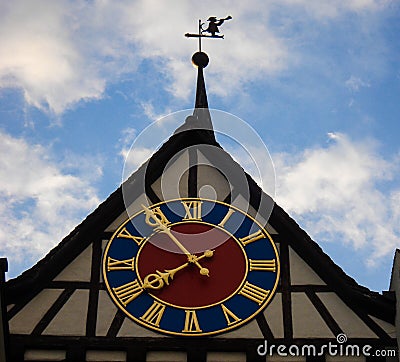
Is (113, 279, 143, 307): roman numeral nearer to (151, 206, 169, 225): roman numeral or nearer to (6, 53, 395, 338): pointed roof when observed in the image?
(6, 53, 395, 338): pointed roof

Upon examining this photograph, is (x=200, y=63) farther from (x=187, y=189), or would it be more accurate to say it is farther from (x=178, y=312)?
(x=178, y=312)

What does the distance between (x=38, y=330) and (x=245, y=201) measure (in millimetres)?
2787

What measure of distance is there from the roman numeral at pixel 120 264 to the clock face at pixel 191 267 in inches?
0.4

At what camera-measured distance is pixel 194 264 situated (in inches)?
479

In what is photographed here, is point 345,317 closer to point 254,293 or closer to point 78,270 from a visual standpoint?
point 254,293

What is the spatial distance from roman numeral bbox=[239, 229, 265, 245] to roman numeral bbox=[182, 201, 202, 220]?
563 millimetres

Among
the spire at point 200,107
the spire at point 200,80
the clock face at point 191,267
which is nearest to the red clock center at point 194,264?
the clock face at point 191,267

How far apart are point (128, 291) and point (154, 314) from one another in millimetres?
389

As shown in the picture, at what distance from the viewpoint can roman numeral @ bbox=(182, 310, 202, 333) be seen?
11570mm

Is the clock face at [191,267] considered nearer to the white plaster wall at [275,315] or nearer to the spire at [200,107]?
the white plaster wall at [275,315]

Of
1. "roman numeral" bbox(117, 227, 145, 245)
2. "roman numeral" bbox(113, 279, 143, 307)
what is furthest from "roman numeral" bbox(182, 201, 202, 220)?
"roman numeral" bbox(113, 279, 143, 307)

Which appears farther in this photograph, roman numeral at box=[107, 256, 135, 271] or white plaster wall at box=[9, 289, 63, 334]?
roman numeral at box=[107, 256, 135, 271]

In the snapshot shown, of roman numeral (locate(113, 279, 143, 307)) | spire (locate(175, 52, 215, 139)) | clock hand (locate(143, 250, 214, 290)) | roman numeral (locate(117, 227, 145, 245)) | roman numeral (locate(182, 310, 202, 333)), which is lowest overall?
roman numeral (locate(182, 310, 202, 333))

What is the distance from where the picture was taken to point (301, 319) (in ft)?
38.4
